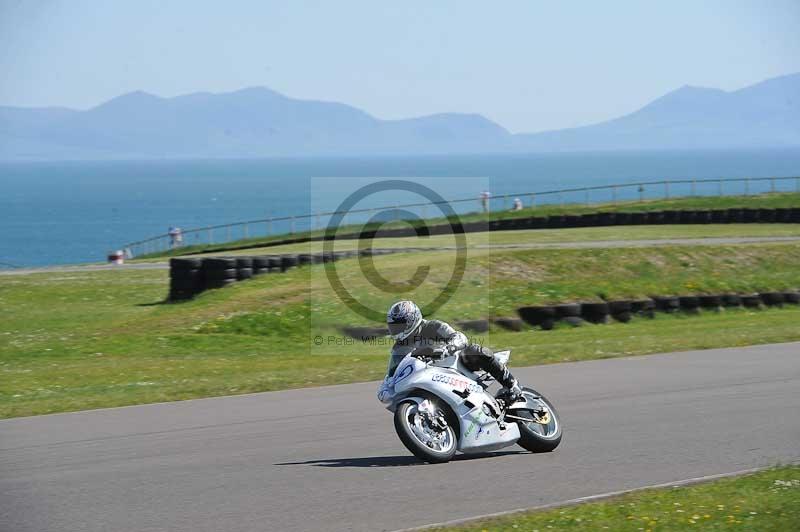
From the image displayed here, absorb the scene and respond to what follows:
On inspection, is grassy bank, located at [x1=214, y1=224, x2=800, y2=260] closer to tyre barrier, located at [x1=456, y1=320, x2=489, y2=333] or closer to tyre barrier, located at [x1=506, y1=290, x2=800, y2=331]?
tyre barrier, located at [x1=506, y1=290, x2=800, y2=331]

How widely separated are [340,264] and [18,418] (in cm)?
1371

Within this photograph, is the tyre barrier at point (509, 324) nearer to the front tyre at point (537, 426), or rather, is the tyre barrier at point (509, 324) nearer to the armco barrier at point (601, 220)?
the front tyre at point (537, 426)

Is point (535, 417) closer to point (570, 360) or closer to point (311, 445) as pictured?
point (311, 445)

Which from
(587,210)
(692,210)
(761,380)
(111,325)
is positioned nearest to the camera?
(761,380)

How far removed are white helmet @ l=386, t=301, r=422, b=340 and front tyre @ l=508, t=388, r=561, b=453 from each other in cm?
125

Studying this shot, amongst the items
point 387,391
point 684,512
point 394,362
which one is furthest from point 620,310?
point 684,512

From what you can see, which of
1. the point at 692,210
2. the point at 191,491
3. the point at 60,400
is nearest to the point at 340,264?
the point at 60,400

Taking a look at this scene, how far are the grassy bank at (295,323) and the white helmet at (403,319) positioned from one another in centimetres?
539

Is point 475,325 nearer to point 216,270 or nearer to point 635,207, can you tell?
point 216,270

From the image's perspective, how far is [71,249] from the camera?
127250mm

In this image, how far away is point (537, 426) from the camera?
9.83 metres

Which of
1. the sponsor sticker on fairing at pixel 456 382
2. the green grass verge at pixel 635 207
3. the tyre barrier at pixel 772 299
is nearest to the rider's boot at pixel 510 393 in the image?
the sponsor sticker on fairing at pixel 456 382

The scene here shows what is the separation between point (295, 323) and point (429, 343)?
1227cm

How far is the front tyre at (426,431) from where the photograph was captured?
9016 millimetres
